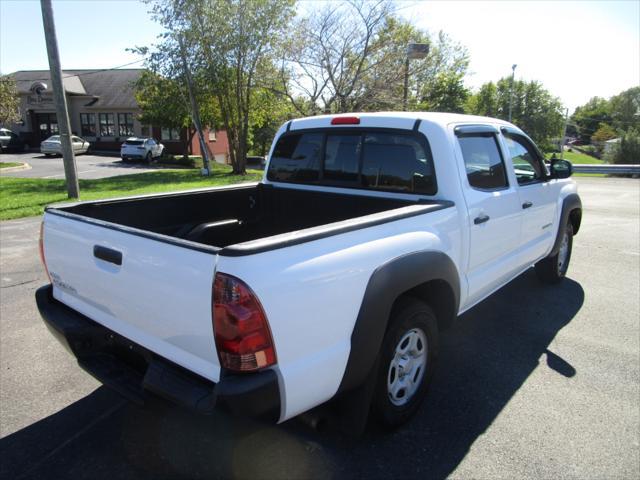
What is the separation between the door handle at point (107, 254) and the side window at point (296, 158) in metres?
1.94

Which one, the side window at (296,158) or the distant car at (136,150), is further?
the distant car at (136,150)

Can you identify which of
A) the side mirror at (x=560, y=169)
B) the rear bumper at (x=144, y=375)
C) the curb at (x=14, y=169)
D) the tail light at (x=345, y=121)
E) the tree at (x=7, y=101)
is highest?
the tree at (x=7, y=101)

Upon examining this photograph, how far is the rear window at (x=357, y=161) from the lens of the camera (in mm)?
3289

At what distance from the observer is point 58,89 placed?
10.9 meters

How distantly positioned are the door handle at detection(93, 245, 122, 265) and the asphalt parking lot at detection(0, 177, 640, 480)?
739 millimetres

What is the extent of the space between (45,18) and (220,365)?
11.8m

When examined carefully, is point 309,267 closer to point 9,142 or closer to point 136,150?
point 136,150

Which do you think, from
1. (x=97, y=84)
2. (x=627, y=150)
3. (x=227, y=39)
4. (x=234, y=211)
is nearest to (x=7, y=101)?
(x=97, y=84)

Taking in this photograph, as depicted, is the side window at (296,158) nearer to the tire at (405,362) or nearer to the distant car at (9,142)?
the tire at (405,362)

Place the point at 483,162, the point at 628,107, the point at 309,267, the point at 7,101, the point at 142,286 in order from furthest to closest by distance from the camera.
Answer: the point at 628,107, the point at 7,101, the point at 483,162, the point at 142,286, the point at 309,267

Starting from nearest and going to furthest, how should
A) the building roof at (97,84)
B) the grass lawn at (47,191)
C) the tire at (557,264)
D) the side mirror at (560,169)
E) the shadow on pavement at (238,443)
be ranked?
the shadow on pavement at (238,443) < the side mirror at (560,169) < the tire at (557,264) < the grass lawn at (47,191) < the building roof at (97,84)

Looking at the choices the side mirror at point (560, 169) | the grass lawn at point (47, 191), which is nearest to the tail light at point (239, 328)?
the side mirror at point (560, 169)

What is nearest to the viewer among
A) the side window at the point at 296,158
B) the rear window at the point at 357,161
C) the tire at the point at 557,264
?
the rear window at the point at 357,161

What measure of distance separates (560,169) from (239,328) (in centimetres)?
416
